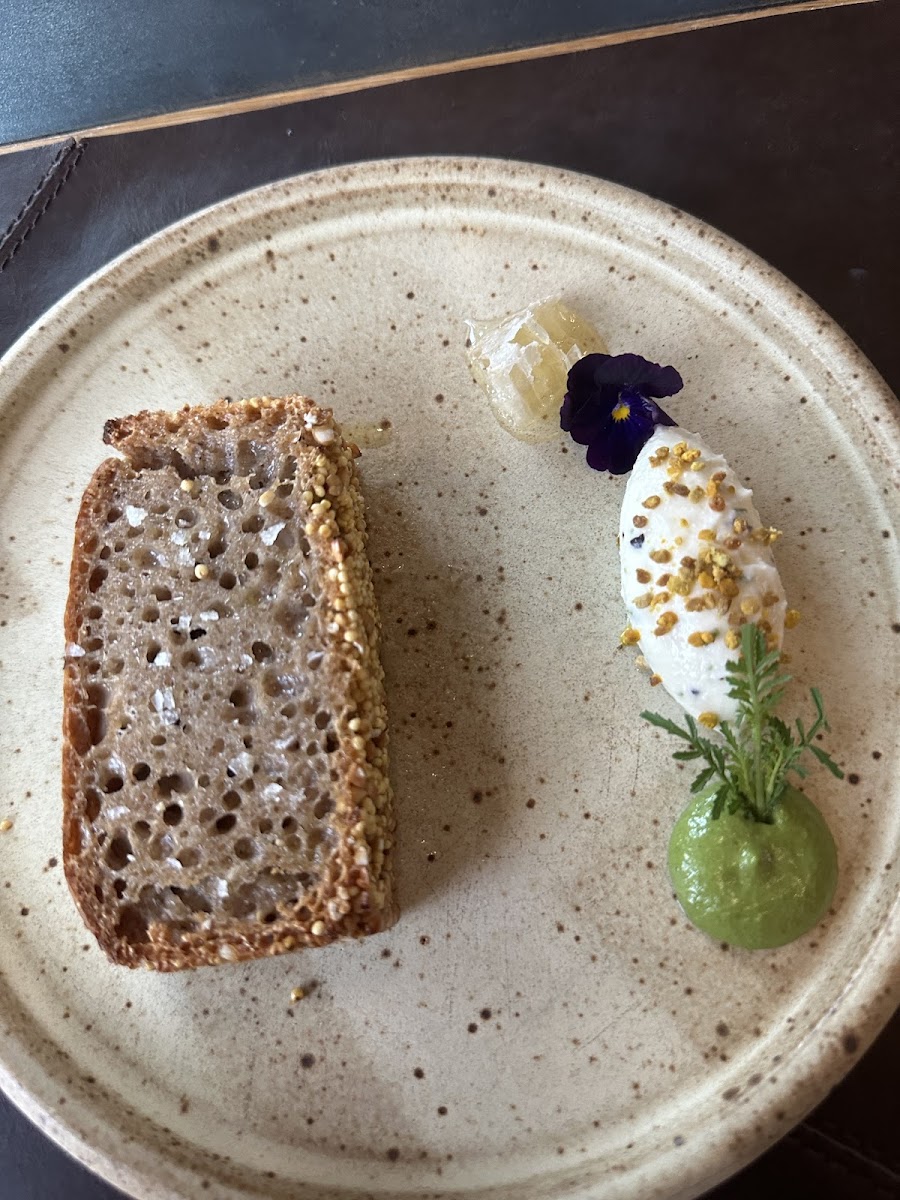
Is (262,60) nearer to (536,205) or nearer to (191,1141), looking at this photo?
(536,205)

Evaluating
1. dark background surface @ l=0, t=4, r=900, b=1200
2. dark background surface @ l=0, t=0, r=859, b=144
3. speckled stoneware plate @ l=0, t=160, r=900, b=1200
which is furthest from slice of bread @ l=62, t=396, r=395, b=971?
dark background surface @ l=0, t=0, r=859, b=144

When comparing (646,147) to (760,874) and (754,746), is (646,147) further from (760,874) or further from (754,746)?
(760,874)

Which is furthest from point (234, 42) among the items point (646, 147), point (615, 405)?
point (615, 405)

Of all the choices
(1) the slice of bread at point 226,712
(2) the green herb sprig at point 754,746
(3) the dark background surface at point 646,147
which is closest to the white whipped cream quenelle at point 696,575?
(2) the green herb sprig at point 754,746

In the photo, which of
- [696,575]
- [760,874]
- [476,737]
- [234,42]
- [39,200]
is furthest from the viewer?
[234,42]

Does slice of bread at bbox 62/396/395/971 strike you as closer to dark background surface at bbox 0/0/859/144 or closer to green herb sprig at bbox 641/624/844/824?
green herb sprig at bbox 641/624/844/824

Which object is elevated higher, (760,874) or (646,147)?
(646,147)
